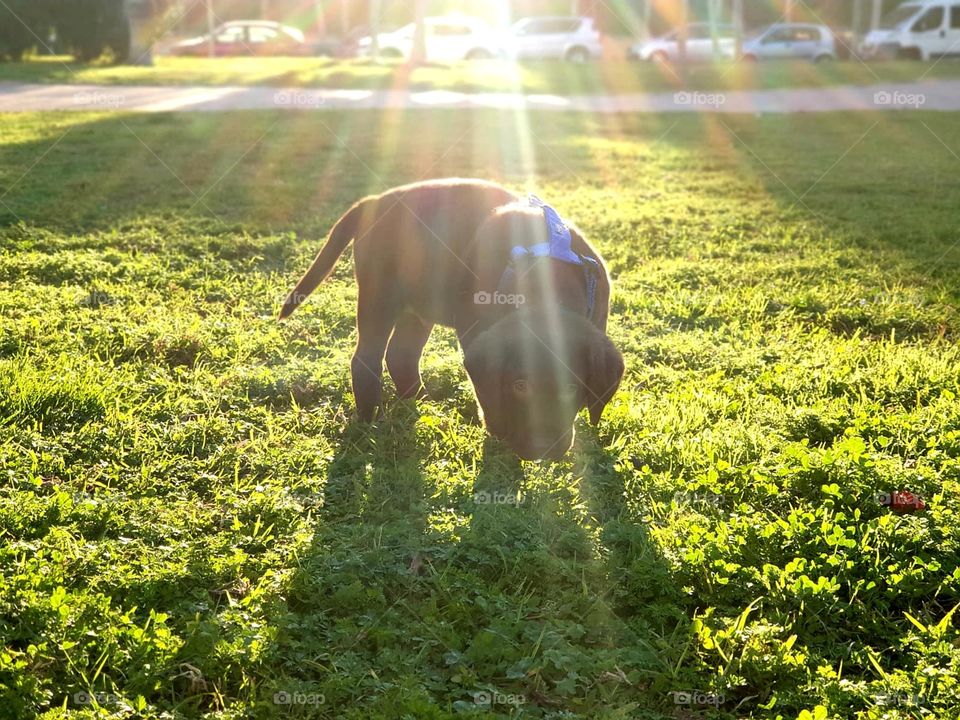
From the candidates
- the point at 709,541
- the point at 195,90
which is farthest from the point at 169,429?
the point at 195,90

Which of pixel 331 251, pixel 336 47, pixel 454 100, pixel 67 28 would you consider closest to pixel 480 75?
pixel 454 100

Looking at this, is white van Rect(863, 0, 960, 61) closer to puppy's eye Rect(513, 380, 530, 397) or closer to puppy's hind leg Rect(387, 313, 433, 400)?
puppy's hind leg Rect(387, 313, 433, 400)

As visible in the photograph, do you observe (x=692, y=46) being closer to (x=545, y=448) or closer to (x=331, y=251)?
(x=331, y=251)

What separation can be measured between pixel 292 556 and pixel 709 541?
1651mm

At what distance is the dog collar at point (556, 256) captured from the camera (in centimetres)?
423

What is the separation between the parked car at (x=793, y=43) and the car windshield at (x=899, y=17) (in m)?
1.77

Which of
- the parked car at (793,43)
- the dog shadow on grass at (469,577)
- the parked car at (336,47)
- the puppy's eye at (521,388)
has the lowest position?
the dog shadow on grass at (469,577)

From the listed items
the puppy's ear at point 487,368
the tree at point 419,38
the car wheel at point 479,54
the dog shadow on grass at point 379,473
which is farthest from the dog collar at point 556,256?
the car wheel at point 479,54

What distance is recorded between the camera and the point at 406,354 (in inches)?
205

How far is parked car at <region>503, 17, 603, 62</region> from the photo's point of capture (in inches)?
1356

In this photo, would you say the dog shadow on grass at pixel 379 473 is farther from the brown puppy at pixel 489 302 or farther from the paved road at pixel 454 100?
the paved road at pixel 454 100

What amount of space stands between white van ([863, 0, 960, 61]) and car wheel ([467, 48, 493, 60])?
13.2 metres

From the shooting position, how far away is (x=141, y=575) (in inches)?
137

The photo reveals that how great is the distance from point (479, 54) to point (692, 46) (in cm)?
780
